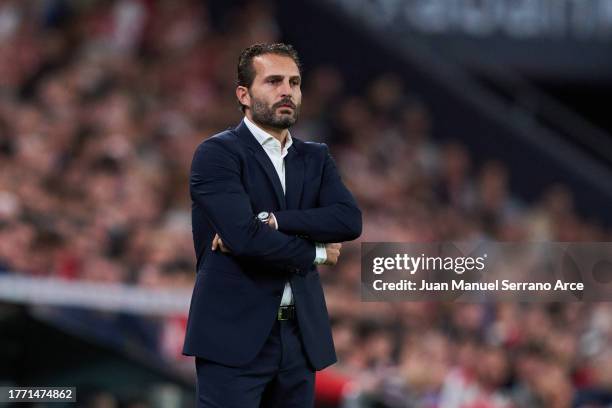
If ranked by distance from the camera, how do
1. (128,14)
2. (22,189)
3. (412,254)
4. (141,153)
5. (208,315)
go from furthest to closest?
(128,14) → (141,153) → (22,189) → (412,254) → (208,315)

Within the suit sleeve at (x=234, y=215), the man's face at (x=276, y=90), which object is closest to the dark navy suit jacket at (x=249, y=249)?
the suit sleeve at (x=234, y=215)

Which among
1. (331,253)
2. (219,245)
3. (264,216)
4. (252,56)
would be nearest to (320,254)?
(331,253)

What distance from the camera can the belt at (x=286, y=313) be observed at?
3.07m

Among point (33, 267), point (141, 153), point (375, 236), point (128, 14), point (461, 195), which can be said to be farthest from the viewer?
point (461, 195)

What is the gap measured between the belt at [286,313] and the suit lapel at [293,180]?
31 centimetres

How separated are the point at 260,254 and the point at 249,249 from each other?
0.03m

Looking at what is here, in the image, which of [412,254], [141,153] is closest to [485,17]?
[141,153]

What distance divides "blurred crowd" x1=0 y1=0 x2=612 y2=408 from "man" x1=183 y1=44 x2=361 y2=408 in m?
2.61

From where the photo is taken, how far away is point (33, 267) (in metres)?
5.79

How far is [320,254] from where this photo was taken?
3156 mm

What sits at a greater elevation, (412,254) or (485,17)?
(485,17)

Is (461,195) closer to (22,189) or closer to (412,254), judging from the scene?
(22,189)

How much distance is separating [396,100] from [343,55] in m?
0.70

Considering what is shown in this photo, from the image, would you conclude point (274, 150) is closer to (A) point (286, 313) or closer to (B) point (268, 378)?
(A) point (286, 313)
